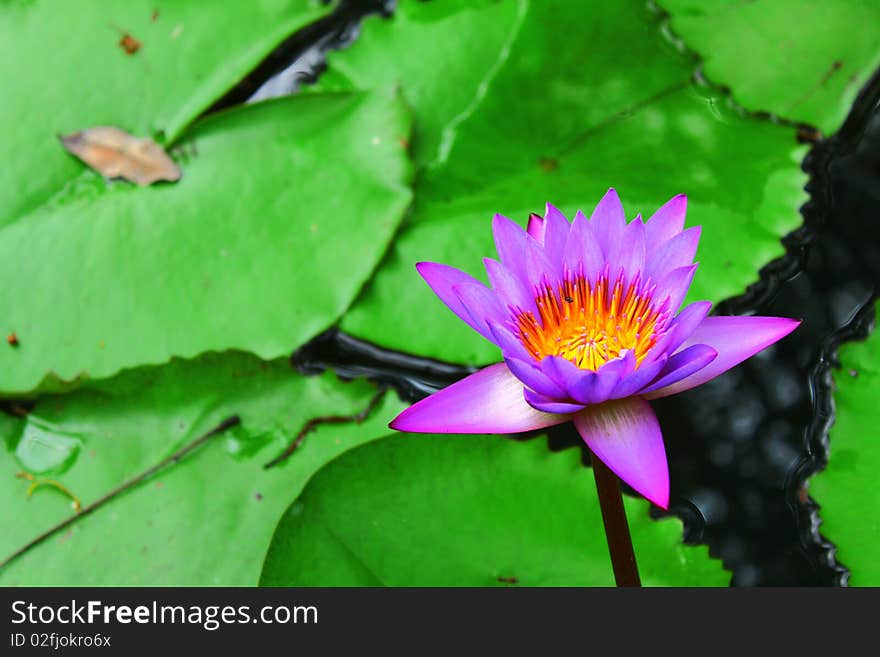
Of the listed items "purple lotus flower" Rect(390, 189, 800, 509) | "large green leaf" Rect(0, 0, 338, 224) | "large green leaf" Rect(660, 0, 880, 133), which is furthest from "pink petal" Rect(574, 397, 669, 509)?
"large green leaf" Rect(0, 0, 338, 224)

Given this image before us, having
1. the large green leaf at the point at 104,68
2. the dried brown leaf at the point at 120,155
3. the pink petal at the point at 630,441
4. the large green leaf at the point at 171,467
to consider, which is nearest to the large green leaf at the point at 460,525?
the large green leaf at the point at 171,467

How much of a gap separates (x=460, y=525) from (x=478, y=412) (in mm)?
506

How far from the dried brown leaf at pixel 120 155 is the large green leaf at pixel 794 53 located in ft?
4.50

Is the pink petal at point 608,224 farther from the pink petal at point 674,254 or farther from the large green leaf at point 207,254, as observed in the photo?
the large green leaf at point 207,254

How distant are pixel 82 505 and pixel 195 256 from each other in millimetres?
616

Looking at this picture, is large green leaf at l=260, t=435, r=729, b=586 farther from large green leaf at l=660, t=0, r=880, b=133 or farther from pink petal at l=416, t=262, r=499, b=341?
large green leaf at l=660, t=0, r=880, b=133

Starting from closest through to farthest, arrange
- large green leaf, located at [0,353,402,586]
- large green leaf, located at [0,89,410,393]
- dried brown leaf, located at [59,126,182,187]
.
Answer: large green leaf, located at [0,353,402,586], large green leaf, located at [0,89,410,393], dried brown leaf, located at [59,126,182,187]

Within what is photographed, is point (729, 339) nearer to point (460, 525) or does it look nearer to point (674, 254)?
point (674, 254)

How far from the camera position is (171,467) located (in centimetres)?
194

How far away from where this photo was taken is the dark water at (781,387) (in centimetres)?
187

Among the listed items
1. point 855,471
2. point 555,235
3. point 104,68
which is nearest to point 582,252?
point 555,235

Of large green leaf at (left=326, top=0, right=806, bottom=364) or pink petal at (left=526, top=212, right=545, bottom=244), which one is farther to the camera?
large green leaf at (left=326, top=0, right=806, bottom=364)

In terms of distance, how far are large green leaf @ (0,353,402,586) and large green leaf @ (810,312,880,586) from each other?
0.94 metres

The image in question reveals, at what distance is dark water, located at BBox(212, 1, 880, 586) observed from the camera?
1.87 meters
